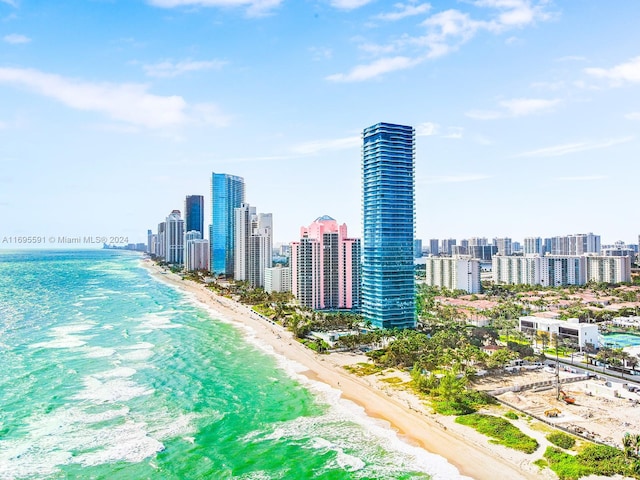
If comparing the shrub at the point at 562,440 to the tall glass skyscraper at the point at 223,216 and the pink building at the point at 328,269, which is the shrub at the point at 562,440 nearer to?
the pink building at the point at 328,269

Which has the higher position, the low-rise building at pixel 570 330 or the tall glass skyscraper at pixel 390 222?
the tall glass skyscraper at pixel 390 222

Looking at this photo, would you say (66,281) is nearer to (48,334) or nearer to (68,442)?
(48,334)

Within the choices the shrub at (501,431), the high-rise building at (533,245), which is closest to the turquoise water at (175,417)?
the shrub at (501,431)

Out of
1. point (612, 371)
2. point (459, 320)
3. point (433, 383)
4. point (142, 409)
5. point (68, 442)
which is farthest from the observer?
point (459, 320)

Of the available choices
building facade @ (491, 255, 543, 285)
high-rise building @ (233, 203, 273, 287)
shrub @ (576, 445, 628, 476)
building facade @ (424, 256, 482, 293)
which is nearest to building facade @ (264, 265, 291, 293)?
high-rise building @ (233, 203, 273, 287)

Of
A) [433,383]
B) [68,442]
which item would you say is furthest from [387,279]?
[68,442]

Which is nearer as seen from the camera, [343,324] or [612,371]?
[612,371]

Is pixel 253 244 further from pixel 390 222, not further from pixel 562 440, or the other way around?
pixel 562 440

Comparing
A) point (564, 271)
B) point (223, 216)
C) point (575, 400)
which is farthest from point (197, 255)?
point (575, 400)
